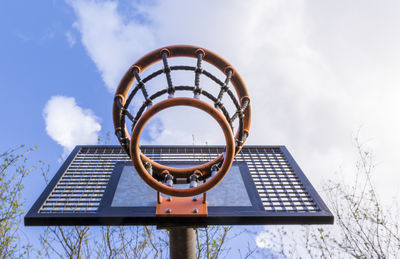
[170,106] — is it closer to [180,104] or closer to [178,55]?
[180,104]

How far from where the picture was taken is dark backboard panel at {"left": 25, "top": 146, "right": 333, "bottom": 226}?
252 cm

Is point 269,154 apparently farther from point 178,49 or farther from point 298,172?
point 178,49

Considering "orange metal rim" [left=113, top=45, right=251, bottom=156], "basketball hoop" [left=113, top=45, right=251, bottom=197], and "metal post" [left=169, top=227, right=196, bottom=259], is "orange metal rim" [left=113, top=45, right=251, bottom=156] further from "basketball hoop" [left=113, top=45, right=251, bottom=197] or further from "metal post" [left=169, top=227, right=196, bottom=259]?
"metal post" [left=169, top=227, right=196, bottom=259]

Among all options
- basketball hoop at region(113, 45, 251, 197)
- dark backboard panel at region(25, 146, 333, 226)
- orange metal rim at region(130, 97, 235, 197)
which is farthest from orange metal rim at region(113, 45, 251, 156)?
dark backboard panel at region(25, 146, 333, 226)

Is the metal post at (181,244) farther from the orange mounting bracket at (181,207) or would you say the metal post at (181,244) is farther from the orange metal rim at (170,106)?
the orange metal rim at (170,106)

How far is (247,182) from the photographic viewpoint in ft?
10.0

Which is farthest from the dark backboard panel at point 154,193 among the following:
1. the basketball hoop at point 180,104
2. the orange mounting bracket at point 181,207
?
the basketball hoop at point 180,104

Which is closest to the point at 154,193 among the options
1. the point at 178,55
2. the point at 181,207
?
the point at 181,207

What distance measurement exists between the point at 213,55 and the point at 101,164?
1837 mm

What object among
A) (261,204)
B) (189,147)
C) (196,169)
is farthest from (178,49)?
(261,204)

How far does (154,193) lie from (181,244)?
0.54 m

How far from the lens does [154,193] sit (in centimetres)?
277

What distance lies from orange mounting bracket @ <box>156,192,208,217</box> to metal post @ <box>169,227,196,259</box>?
0.17 metres

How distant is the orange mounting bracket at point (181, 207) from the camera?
2.51 m
